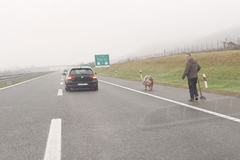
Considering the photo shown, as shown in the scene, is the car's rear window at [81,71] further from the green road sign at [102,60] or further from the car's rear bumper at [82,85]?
the green road sign at [102,60]

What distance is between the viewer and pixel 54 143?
400cm

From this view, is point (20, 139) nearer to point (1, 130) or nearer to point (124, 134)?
point (1, 130)

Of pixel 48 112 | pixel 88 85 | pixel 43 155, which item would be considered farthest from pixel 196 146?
pixel 88 85

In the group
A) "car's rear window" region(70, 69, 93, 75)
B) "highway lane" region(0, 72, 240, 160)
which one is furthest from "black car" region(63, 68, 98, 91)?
"highway lane" region(0, 72, 240, 160)

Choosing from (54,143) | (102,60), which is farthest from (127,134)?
(102,60)

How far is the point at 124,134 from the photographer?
4.45 metres

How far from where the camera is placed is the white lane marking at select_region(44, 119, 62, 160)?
3432 mm

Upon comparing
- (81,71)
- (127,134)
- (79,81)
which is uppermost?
(81,71)

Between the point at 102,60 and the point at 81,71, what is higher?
the point at 102,60

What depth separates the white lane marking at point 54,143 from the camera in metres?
3.43

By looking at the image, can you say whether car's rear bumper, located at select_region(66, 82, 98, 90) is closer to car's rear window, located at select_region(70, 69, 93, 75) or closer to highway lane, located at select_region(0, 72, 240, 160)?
car's rear window, located at select_region(70, 69, 93, 75)

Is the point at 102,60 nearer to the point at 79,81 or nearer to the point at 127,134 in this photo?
the point at 79,81

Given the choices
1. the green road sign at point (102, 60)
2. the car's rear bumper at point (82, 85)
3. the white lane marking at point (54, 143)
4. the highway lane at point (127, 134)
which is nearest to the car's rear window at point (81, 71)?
the car's rear bumper at point (82, 85)

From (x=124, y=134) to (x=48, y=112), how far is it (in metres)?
3.24
